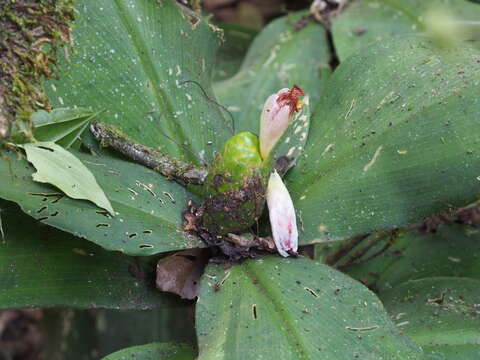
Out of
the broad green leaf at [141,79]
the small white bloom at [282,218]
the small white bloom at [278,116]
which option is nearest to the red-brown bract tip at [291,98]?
the small white bloom at [278,116]

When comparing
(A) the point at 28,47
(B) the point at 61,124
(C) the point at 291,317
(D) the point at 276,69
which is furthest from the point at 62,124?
(D) the point at 276,69

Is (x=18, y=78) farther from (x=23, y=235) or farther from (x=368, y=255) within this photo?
(x=368, y=255)

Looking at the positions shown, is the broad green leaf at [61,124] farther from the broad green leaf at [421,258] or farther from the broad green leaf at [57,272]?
the broad green leaf at [421,258]

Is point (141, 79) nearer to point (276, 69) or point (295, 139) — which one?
point (295, 139)

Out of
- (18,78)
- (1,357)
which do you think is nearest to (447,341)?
(18,78)

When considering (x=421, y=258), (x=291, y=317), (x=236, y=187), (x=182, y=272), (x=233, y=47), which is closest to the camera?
(x=291, y=317)

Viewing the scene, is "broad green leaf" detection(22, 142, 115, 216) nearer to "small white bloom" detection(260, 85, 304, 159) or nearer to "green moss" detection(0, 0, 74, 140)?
"green moss" detection(0, 0, 74, 140)

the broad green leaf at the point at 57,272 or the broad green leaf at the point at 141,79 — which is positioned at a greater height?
the broad green leaf at the point at 141,79

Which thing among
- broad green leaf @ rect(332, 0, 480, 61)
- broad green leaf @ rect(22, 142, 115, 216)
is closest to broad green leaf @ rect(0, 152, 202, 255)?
broad green leaf @ rect(22, 142, 115, 216)
